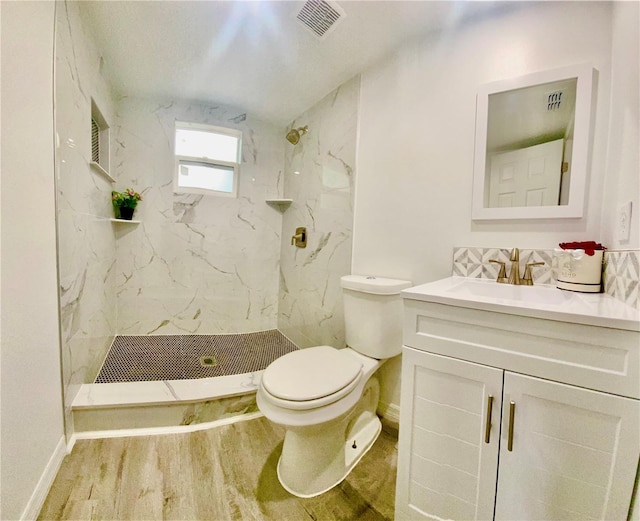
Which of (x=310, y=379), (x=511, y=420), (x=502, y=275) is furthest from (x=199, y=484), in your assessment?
(x=502, y=275)

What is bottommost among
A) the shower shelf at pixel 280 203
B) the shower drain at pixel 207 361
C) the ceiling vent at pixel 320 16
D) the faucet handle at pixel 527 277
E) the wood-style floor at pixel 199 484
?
the wood-style floor at pixel 199 484

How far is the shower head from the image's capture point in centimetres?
229

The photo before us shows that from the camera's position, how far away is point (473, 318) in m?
0.74

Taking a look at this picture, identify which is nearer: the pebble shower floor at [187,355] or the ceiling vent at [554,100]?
the ceiling vent at [554,100]

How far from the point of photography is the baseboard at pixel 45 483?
0.87 m

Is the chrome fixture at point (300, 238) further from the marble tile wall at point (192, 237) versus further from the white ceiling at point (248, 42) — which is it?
the white ceiling at point (248, 42)

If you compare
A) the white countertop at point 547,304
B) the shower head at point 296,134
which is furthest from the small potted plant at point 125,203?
the white countertop at point 547,304

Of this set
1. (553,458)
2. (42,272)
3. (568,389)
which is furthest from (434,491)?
(42,272)

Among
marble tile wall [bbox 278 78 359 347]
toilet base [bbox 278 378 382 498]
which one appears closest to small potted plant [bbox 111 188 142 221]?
marble tile wall [bbox 278 78 359 347]

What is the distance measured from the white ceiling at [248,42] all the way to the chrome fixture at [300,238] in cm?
107

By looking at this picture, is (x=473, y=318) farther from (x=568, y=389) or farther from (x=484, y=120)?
(x=484, y=120)

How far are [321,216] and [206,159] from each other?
130 cm

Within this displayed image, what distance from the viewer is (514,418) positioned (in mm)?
685

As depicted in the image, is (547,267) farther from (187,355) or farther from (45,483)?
(187,355)
